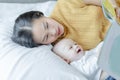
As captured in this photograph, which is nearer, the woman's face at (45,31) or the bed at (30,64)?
the bed at (30,64)

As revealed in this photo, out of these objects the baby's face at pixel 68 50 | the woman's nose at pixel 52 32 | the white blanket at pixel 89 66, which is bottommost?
the white blanket at pixel 89 66

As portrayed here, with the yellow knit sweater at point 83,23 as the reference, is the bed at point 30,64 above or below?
below

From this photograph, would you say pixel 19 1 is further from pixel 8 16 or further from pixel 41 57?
pixel 41 57

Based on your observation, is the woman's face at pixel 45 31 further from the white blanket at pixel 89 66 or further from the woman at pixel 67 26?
the white blanket at pixel 89 66

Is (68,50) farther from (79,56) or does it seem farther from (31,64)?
(31,64)

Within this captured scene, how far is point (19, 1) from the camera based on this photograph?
162cm

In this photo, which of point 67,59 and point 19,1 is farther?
point 19,1

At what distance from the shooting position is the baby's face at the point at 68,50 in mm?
1139

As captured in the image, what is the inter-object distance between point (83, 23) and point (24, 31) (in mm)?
263

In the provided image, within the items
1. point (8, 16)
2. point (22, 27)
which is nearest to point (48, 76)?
point (22, 27)

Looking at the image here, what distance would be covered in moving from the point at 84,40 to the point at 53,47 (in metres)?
0.14

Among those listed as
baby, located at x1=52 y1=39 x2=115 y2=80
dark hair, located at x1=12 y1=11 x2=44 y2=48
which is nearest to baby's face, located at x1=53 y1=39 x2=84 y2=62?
baby, located at x1=52 y1=39 x2=115 y2=80

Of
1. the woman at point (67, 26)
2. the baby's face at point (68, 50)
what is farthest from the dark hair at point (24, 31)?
the baby's face at point (68, 50)

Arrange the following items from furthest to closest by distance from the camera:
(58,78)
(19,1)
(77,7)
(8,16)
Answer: (19,1)
(8,16)
(77,7)
(58,78)
